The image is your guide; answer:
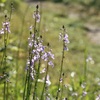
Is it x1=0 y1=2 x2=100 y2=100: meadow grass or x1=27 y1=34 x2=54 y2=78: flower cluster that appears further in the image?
x1=0 y1=2 x2=100 y2=100: meadow grass

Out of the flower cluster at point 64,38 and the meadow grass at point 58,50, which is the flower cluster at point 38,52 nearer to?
the flower cluster at point 64,38

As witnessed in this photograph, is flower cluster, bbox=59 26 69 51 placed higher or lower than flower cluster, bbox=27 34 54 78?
higher

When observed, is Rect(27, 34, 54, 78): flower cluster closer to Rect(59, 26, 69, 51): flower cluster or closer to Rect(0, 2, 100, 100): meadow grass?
Rect(59, 26, 69, 51): flower cluster

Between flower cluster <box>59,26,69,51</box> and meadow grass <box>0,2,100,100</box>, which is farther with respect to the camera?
meadow grass <box>0,2,100,100</box>

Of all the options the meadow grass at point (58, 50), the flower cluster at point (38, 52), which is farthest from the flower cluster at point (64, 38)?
the meadow grass at point (58, 50)

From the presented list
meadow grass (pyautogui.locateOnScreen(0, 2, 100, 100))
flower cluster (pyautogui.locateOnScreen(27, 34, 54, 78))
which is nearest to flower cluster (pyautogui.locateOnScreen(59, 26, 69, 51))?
flower cluster (pyautogui.locateOnScreen(27, 34, 54, 78))

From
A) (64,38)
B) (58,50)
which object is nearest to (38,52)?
(64,38)

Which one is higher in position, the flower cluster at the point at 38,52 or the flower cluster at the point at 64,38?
the flower cluster at the point at 64,38

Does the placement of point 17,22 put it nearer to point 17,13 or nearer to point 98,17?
point 17,13

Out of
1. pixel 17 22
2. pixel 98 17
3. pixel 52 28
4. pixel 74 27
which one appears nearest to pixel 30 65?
pixel 17 22

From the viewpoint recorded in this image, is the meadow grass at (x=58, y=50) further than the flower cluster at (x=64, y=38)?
Yes

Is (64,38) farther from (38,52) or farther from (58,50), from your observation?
(58,50)
